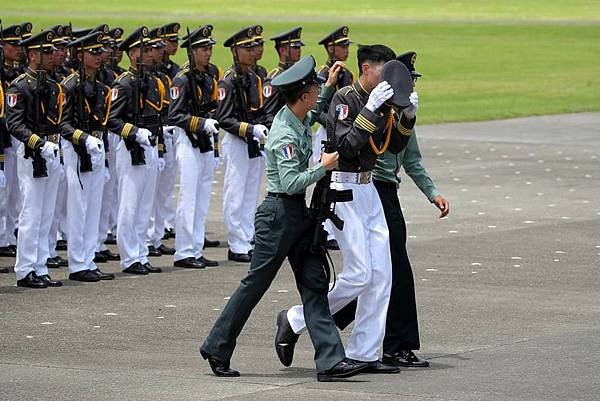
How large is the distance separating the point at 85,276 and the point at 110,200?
221 centimetres

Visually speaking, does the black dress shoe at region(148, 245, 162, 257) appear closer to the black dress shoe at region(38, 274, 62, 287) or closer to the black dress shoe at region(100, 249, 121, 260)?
the black dress shoe at region(100, 249, 121, 260)

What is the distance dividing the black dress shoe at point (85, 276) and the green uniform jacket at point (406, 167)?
12.2 feet

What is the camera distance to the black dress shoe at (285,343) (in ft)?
29.5

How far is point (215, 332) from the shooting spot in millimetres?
8875

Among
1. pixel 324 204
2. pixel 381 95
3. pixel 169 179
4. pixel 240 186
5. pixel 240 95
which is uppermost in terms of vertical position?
pixel 381 95

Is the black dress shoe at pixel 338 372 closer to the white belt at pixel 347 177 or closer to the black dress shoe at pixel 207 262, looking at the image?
the white belt at pixel 347 177

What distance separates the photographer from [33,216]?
12.5m

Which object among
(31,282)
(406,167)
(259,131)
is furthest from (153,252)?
(406,167)

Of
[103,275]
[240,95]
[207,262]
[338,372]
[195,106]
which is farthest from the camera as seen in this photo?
[240,95]

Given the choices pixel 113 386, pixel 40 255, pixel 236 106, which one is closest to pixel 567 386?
pixel 113 386

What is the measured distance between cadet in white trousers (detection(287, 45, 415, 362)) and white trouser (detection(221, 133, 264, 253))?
5096 mm

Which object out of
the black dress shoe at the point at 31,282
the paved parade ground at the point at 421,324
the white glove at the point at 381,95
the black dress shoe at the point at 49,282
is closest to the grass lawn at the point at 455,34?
the paved parade ground at the point at 421,324

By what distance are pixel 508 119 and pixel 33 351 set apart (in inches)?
801

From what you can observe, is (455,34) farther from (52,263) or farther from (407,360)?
(407,360)
